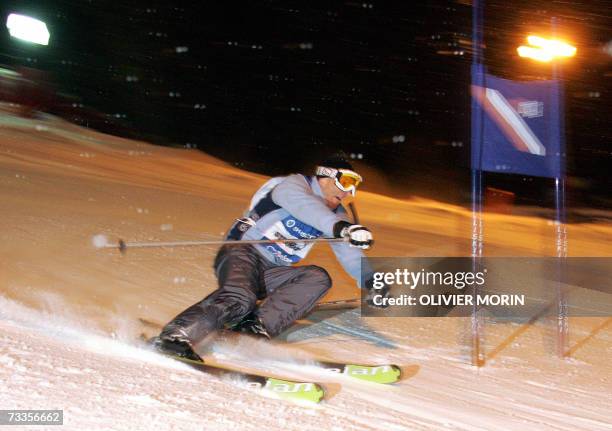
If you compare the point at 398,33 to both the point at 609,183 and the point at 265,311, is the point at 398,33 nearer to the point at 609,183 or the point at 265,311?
the point at 609,183

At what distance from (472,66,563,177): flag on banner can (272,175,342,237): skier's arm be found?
120 cm

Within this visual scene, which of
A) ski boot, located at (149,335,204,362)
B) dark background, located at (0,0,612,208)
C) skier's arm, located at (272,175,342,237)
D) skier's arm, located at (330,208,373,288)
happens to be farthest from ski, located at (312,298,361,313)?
dark background, located at (0,0,612,208)

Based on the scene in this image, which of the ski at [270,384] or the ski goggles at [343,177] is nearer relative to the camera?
the ski at [270,384]

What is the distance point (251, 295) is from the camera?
3766 millimetres

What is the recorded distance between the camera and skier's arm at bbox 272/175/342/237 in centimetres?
386

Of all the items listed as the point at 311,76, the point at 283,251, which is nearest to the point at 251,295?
the point at 283,251

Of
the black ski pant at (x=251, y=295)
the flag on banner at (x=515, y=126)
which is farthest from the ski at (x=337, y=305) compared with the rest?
→ the flag on banner at (x=515, y=126)

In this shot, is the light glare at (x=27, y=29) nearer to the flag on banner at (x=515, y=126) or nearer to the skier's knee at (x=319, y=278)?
the flag on banner at (x=515, y=126)

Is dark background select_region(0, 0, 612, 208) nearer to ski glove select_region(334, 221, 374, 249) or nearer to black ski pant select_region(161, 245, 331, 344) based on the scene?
black ski pant select_region(161, 245, 331, 344)

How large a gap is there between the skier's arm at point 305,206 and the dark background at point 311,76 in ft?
42.6

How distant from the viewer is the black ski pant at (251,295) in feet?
11.5

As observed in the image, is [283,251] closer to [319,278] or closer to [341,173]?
[319,278]

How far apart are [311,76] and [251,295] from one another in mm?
19316

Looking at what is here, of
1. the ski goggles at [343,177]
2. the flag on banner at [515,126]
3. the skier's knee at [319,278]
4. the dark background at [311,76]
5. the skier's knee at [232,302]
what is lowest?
the skier's knee at [232,302]
